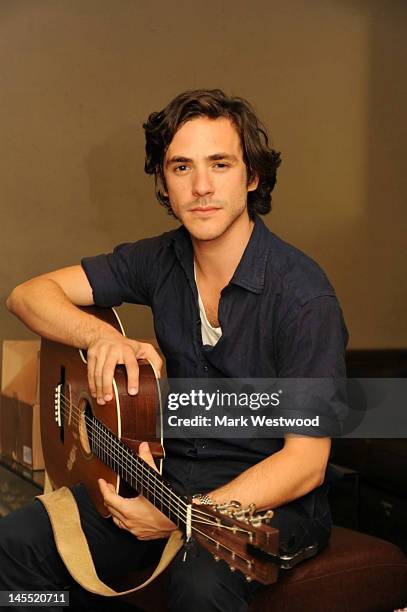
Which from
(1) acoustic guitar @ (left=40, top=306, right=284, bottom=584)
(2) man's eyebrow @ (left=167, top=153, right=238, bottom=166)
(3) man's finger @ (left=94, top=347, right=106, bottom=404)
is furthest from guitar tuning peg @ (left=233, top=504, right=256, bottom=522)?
(2) man's eyebrow @ (left=167, top=153, right=238, bottom=166)

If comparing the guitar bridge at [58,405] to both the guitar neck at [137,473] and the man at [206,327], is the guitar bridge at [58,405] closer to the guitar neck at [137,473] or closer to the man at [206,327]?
the man at [206,327]

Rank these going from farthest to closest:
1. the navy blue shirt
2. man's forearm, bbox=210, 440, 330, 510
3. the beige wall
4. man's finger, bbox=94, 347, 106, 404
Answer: the beige wall
man's finger, bbox=94, 347, 106, 404
the navy blue shirt
man's forearm, bbox=210, 440, 330, 510

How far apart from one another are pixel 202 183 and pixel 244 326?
1.03 ft

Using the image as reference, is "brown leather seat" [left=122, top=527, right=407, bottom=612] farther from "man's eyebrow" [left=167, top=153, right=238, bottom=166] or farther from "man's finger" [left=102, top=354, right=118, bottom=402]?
"man's eyebrow" [left=167, top=153, right=238, bottom=166]

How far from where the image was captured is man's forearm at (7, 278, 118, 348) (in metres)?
2.02

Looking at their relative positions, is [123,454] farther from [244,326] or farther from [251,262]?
[251,262]

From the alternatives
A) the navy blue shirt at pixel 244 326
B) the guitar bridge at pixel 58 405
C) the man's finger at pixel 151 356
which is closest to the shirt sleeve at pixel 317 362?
the navy blue shirt at pixel 244 326

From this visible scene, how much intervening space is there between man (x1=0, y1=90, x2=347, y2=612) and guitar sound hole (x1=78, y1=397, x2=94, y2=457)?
0.10m

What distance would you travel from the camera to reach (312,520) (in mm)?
1801

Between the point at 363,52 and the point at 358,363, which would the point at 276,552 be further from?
the point at 363,52

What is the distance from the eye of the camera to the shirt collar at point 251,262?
1897mm

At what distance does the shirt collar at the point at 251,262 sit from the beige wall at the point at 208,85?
1.52 meters

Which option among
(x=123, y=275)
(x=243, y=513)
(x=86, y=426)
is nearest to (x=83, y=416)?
(x=86, y=426)

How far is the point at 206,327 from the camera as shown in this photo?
1997mm
